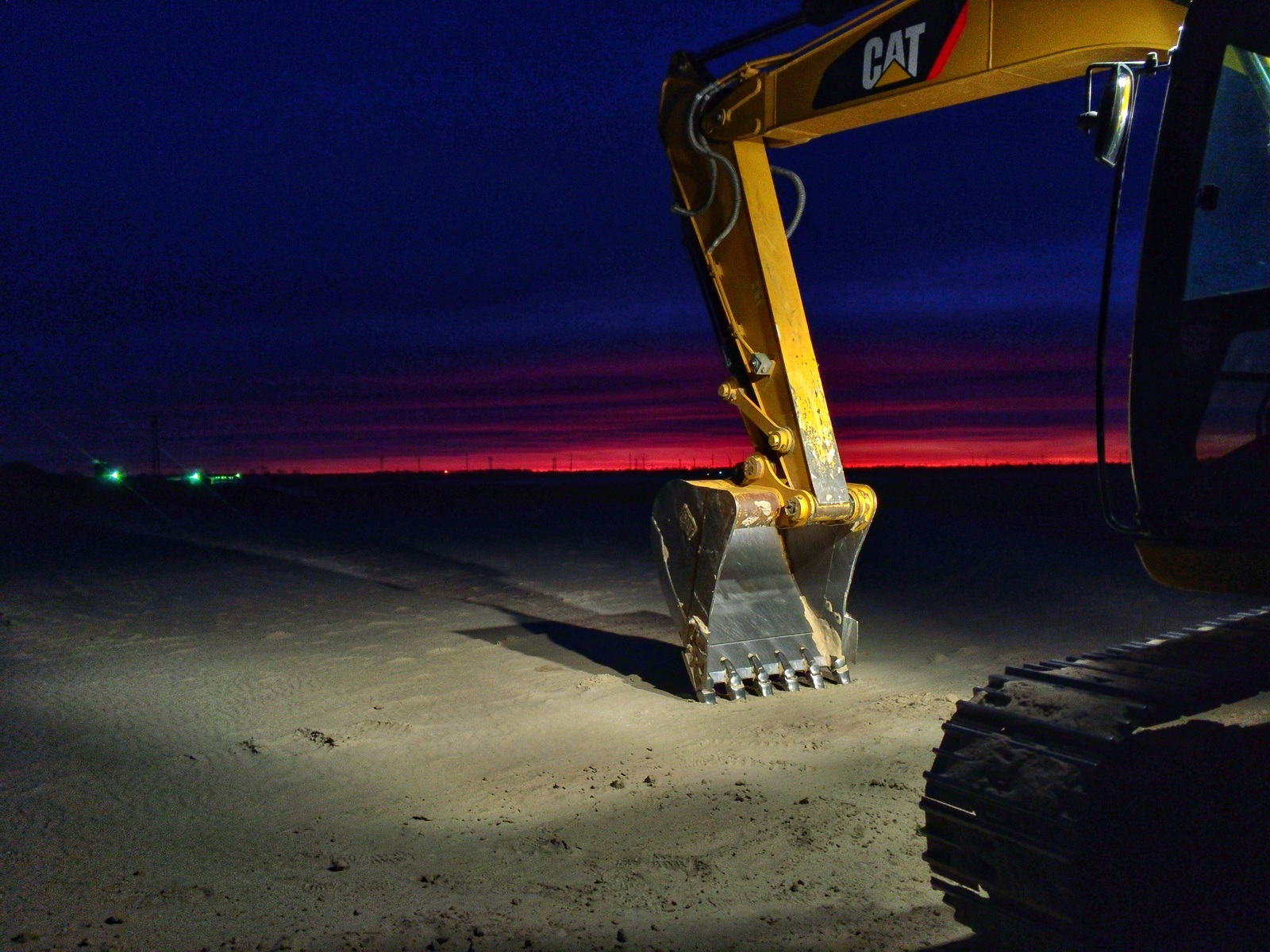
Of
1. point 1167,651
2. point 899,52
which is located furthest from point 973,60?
point 1167,651

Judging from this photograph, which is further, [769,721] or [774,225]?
[774,225]

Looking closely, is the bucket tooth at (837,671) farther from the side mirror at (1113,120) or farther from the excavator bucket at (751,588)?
the side mirror at (1113,120)

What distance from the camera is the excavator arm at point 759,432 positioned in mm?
6422

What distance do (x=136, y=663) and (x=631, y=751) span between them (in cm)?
467

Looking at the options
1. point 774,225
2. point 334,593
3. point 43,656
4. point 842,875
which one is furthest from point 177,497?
point 842,875

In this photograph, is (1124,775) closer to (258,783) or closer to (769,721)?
(769,721)

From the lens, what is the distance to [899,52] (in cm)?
532

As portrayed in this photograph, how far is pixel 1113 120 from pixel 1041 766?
1.86m

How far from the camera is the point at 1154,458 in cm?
308

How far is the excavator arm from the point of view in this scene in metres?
6.42

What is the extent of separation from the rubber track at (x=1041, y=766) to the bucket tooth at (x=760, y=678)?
3518 millimetres

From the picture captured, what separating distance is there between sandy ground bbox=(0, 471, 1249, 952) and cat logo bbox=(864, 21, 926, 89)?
11.6ft

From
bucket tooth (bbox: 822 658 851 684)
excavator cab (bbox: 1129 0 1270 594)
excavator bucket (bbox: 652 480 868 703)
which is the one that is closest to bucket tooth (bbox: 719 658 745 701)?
excavator bucket (bbox: 652 480 868 703)

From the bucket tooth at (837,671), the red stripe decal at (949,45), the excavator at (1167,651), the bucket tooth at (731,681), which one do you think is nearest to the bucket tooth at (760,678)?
the bucket tooth at (731,681)
